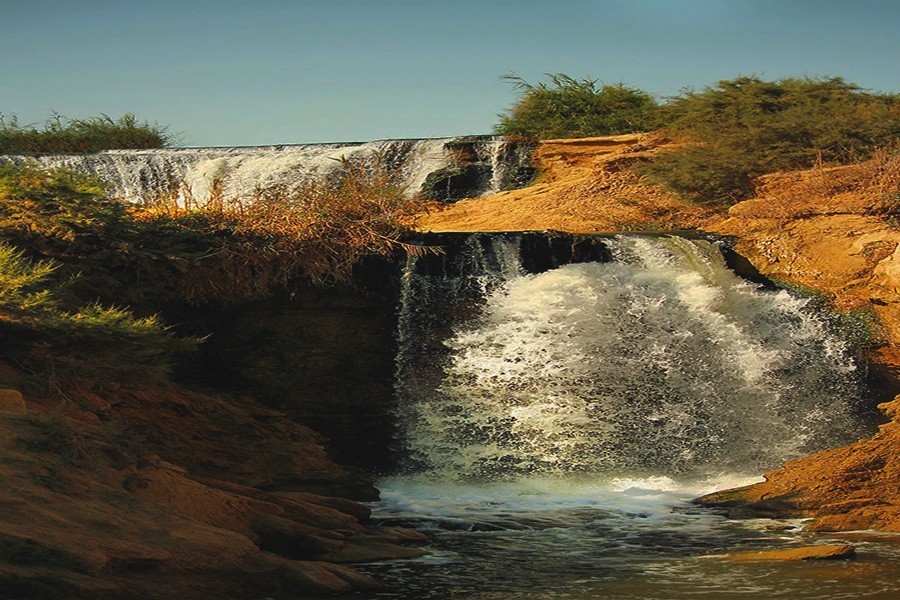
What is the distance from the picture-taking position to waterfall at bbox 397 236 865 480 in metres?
10.7

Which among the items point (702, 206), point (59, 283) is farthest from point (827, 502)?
point (702, 206)

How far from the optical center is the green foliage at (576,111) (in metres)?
21.9

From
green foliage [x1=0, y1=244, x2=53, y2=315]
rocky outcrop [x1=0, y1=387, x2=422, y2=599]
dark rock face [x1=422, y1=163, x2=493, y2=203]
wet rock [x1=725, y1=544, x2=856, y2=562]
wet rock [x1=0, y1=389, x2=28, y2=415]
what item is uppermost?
dark rock face [x1=422, y1=163, x2=493, y2=203]

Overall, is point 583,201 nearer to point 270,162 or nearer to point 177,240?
point 270,162

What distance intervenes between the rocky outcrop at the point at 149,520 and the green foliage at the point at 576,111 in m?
13.4

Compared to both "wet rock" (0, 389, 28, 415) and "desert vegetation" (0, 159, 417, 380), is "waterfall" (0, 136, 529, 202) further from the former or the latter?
"wet rock" (0, 389, 28, 415)

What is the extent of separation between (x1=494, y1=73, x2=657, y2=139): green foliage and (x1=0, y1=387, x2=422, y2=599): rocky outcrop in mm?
13363

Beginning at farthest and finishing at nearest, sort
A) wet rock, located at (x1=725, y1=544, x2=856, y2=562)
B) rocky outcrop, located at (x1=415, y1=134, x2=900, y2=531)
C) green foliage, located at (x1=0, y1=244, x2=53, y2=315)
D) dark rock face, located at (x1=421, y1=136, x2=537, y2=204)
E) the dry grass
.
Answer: dark rock face, located at (x1=421, y1=136, x2=537, y2=204), the dry grass, rocky outcrop, located at (x1=415, y1=134, x2=900, y2=531), green foliage, located at (x1=0, y1=244, x2=53, y2=315), wet rock, located at (x1=725, y1=544, x2=856, y2=562)

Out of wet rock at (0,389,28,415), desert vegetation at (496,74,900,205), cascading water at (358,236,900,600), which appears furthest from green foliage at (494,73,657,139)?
wet rock at (0,389,28,415)

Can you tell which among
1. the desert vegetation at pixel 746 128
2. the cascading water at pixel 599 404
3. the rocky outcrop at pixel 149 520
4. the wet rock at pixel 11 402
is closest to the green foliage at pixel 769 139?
the desert vegetation at pixel 746 128

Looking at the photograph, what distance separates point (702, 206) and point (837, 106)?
2992 mm

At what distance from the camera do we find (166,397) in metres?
10.6

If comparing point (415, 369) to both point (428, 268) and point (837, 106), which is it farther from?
point (837, 106)

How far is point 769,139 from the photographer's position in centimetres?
1831
